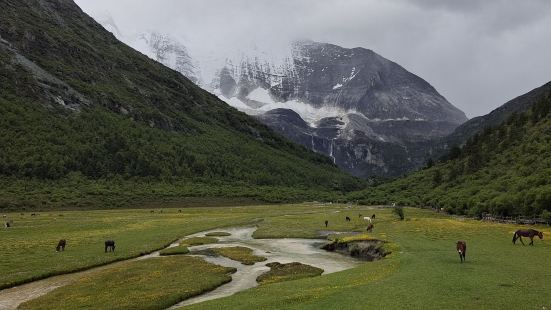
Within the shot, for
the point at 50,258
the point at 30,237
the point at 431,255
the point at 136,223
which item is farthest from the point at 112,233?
the point at 431,255

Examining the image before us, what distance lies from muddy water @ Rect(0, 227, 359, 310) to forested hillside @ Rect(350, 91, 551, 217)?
156ft

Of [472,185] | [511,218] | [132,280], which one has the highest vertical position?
[472,185]

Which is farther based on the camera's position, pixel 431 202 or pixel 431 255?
pixel 431 202

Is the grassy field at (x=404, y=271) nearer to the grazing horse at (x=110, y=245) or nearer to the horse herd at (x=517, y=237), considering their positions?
the horse herd at (x=517, y=237)

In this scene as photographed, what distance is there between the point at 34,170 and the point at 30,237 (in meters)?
125

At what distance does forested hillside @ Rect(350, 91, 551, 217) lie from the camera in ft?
318

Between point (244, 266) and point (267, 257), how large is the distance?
21.7 feet

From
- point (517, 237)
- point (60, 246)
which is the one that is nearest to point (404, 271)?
point (517, 237)

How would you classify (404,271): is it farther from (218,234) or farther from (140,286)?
(218,234)

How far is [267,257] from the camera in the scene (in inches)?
2341

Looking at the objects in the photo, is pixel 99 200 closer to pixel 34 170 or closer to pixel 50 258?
pixel 34 170

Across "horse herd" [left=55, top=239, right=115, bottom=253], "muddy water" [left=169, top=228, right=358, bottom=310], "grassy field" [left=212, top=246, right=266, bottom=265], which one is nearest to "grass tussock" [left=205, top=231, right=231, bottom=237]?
"muddy water" [left=169, top=228, right=358, bottom=310]

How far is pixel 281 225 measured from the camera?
102 metres

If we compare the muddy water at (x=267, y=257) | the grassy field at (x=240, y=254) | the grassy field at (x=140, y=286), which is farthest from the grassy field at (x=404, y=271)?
the grassy field at (x=240, y=254)
